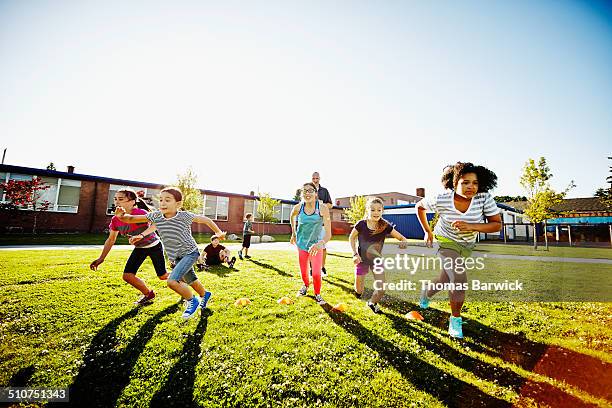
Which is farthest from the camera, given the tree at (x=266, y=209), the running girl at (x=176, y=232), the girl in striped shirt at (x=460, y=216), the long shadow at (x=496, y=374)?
the tree at (x=266, y=209)

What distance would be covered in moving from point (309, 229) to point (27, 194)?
23016 mm

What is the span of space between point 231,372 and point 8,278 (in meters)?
6.81

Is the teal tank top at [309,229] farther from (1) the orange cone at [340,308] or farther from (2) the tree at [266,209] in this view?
(2) the tree at [266,209]

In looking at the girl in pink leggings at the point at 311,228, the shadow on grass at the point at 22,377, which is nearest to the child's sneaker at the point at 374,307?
the girl in pink leggings at the point at 311,228

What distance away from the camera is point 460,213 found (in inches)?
146

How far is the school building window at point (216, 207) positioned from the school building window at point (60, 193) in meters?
10.3

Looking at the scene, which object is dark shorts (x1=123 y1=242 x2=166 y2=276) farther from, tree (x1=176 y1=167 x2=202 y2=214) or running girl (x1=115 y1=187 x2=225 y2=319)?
tree (x1=176 y1=167 x2=202 y2=214)

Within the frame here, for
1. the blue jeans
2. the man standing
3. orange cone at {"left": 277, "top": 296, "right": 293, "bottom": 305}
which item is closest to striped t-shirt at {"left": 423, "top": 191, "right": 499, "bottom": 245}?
orange cone at {"left": 277, "top": 296, "right": 293, "bottom": 305}

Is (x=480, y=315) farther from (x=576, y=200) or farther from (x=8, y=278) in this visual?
(x=576, y=200)

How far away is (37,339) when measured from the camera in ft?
10.4

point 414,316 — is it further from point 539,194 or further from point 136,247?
point 539,194

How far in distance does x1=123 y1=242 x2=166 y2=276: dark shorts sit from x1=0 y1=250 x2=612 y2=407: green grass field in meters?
0.61

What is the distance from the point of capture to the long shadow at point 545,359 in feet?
8.17

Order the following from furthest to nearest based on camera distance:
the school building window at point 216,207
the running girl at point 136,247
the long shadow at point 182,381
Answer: the school building window at point 216,207, the running girl at point 136,247, the long shadow at point 182,381
